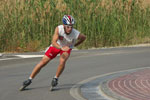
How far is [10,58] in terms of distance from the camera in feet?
56.7

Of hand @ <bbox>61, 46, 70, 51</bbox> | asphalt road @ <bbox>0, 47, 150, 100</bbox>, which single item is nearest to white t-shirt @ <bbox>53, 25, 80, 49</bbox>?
hand @ <bbox>61, 46, 70, 51</bbox>

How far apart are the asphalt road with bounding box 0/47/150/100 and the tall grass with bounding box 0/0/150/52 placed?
2208mm

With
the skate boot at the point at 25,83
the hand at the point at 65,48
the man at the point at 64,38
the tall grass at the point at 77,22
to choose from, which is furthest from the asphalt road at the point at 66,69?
the tall grass at the point at 77,22

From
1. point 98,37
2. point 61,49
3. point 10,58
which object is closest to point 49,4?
point 98,37

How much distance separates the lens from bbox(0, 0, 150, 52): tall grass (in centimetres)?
2106

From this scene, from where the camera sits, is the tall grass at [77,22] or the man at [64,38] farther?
the tall grass at [77,22]

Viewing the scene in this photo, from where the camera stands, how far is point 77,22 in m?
23.0

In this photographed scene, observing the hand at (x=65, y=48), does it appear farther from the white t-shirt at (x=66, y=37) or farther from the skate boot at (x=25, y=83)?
the skate boot at (x=25, y=83)

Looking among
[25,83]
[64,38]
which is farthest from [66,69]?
[64,38]

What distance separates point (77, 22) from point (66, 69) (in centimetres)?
819

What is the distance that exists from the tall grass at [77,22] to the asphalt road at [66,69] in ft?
7.24

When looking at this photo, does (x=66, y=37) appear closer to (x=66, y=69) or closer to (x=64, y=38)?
(x=64, y=38)

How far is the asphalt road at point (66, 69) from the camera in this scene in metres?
10.5

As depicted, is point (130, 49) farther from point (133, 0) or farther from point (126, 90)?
point (126, 90)
